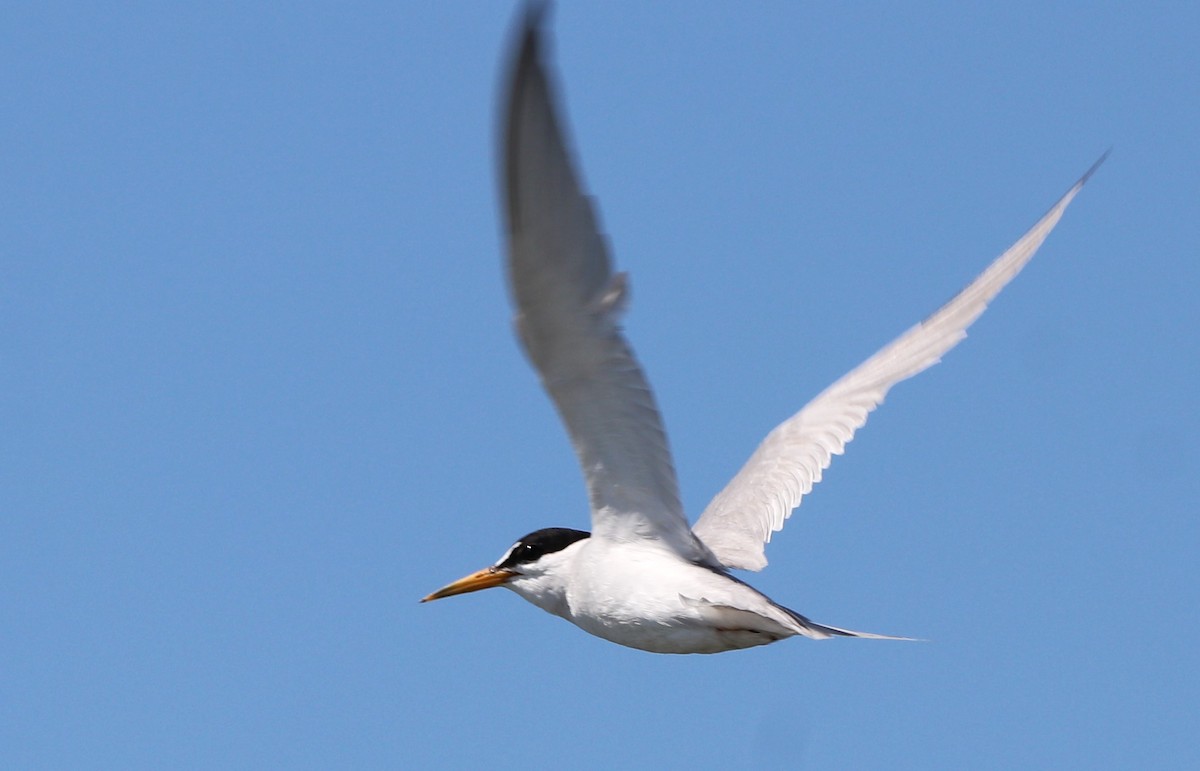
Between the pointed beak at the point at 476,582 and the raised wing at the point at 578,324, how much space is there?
1.04 m

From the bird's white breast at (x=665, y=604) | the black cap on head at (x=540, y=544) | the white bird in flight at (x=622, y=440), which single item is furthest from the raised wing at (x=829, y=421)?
the bird's white breast at (x=665, y=604)

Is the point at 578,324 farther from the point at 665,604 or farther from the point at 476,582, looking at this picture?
the point at 476,582

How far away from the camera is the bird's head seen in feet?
26.2

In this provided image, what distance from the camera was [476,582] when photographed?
847 centimetres

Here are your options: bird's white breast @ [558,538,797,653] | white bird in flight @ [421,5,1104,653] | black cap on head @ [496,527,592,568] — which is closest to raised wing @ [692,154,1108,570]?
white bird in flight @ [421,5,1104,653]

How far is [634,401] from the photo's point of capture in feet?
21.7

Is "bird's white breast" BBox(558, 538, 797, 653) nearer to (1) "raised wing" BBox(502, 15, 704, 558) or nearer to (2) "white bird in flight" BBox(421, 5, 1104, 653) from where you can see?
(2) "white bird in flight" BBox(421, 5, 1104, 653)

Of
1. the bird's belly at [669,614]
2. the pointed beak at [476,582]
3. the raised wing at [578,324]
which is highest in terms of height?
the raised wing at [578,324]

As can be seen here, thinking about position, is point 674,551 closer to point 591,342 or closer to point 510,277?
point 591,342

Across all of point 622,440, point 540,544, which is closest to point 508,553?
point 540,544

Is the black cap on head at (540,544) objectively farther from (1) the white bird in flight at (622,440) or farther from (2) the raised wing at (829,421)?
(2) the raised wing at (829,421)

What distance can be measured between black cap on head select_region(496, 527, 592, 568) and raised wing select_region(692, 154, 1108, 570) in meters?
1.41

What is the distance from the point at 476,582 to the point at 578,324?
2.86 m

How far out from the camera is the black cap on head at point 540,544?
8.05 m
